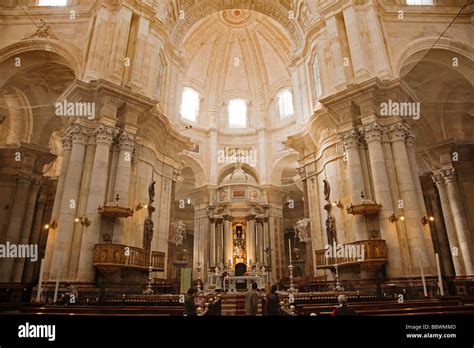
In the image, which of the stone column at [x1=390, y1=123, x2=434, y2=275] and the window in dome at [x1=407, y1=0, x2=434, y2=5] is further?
the window in dome at [x1=407, y1=0, x2=434, y2=5]

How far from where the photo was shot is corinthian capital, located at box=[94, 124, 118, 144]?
13766 millimetres

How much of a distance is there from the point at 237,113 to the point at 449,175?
1971 cm

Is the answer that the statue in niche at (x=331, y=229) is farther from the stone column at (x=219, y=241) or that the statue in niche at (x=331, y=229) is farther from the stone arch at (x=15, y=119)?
the stone arch at (x=15, y=119)

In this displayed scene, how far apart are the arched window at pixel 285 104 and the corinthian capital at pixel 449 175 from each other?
14.4m

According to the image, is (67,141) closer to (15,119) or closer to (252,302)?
(15,119)

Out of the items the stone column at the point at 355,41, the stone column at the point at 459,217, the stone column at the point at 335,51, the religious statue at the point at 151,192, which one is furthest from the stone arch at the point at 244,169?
the stone column at the point at 355,41

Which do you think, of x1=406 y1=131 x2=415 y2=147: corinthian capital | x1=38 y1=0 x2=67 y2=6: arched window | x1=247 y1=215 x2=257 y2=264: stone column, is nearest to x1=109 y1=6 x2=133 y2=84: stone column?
x1=38 y1=0 x2=67 y2=6: arched window

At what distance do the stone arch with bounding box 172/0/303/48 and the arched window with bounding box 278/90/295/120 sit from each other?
885 cm

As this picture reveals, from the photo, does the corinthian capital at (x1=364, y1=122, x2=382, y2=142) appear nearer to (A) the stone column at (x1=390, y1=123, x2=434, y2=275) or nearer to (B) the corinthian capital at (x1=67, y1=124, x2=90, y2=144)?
(A) the stone column at (x1=390, y1=123, x2=434, y2=275)

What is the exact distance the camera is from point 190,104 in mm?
30922

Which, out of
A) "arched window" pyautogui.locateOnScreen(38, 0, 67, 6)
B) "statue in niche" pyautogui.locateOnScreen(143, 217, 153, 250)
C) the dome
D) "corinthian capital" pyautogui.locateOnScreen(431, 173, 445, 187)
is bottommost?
"statue in niche" pyautogui.locateOnScreen(143, 217, 153, 250)

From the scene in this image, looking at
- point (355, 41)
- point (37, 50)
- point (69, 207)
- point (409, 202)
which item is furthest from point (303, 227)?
point (37, 50)

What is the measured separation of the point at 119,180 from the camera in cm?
1388

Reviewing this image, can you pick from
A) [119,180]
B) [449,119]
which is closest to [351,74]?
[449,119]
